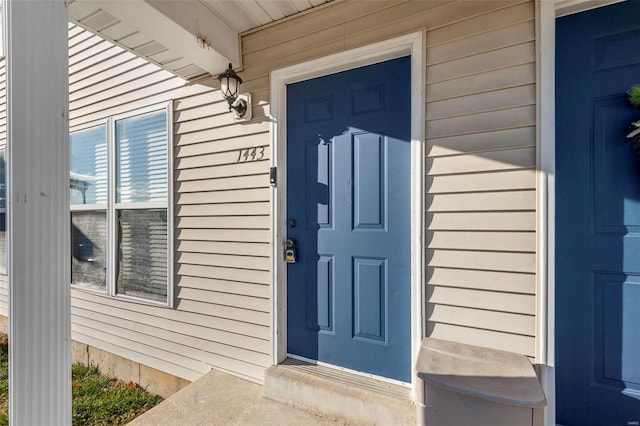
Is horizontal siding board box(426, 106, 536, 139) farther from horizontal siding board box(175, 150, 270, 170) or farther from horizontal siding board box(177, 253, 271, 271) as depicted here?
horizontal siding board box(177, 253, 271, 271)

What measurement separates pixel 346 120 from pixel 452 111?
0.61 metres

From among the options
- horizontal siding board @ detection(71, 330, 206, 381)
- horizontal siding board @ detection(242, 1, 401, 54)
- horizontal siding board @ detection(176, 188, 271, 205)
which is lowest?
horizontal siding board @ detection(71, 330, 206, 381)

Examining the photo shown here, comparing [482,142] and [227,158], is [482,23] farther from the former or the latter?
[227,158]

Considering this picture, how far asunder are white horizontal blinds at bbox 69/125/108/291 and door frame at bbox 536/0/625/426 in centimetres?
335

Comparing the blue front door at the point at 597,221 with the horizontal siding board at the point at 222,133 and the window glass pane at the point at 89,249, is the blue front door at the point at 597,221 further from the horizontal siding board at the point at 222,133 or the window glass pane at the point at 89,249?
the window glass pane at the point at 89,249

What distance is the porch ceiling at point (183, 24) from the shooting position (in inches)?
64.9

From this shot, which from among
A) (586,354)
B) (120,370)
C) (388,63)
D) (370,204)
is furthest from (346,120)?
(120,370)

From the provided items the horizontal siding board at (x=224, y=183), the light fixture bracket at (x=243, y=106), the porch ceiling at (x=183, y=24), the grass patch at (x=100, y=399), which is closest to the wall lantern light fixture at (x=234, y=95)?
the light fixture bracket at (x=243, y=106)

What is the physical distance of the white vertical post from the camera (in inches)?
43.9

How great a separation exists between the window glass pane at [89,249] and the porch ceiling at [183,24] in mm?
1718

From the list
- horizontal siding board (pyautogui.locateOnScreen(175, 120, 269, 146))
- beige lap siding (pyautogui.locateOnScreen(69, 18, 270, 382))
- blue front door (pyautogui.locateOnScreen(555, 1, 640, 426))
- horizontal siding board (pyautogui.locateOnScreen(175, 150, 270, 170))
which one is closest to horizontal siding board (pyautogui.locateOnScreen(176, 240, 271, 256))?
beige lap siding (pyautogui.locateOnScreen(69, 18, 270, 382))

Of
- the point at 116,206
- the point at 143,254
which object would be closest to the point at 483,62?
the point at 143,254

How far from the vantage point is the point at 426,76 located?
65.9 inches

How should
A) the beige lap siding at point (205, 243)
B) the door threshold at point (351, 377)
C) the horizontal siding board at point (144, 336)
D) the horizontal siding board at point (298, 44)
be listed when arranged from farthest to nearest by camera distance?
the horizontal siding board at point (144, 336) → the beige lap siding at point (205, 243) → the horizontal siding board at point (298, 44) → the door threshold at point (351, 377)
